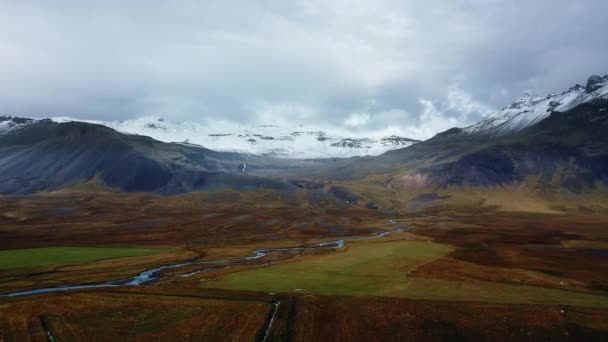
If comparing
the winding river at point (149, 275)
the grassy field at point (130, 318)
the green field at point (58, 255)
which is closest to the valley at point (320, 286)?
the grassy field at point (130, 318)

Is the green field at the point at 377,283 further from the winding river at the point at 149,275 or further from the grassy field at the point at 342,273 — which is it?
the winding river at the point at 149,275

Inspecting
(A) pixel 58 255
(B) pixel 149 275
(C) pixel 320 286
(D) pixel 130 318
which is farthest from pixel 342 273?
(A) pixel 58 255

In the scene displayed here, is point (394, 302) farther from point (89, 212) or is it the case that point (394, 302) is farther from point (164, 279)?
point (89, 212)

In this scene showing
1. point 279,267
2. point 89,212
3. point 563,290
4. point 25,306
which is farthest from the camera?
point 89,212

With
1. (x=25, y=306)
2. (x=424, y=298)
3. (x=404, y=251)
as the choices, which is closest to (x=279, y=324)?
(x=424, y=298)

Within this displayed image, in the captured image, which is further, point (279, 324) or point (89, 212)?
point (89, 212)

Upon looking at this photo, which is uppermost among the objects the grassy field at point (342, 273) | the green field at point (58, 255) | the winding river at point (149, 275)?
the grassy field at point (342, 273)

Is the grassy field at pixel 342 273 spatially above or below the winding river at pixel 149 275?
above

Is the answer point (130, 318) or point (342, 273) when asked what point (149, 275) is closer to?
point (130, 318)
